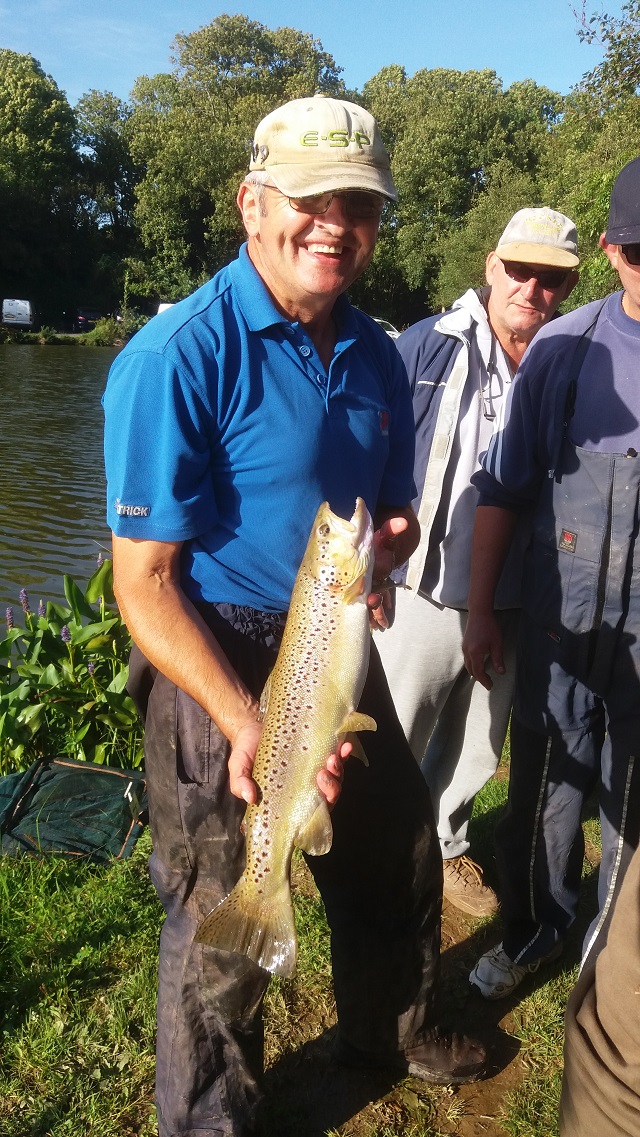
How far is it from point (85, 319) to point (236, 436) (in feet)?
199

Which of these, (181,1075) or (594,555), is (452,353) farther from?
(181,1075)

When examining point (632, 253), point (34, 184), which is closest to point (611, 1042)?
point (632, 253)

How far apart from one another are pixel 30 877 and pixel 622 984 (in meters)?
2.88

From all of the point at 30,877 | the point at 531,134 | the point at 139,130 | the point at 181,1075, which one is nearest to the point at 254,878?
the point at 181,1075

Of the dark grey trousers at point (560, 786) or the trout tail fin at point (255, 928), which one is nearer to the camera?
the trout tail fin at point (255, 928)

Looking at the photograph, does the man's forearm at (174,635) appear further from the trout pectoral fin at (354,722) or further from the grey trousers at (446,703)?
the grey trousers at (446,703)

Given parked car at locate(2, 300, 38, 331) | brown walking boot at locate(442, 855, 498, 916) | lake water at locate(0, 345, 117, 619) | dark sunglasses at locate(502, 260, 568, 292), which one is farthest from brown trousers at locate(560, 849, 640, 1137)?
parked car at locate(2, 300, 38, 331)

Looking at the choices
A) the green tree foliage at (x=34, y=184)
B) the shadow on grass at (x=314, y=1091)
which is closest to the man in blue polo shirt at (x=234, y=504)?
the shadow on grass at (x=314, y=1091)

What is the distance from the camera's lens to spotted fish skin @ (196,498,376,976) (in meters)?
2.31

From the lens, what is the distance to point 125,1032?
122 inches

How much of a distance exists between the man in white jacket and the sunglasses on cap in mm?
1378

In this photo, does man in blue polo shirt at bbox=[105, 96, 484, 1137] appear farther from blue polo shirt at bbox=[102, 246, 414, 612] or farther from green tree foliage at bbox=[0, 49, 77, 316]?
green tree foliage at bbox=[0, 49, 77, 316]

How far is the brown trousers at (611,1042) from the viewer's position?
154 centimetres

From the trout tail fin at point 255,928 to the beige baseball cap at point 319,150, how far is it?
1841 mm
